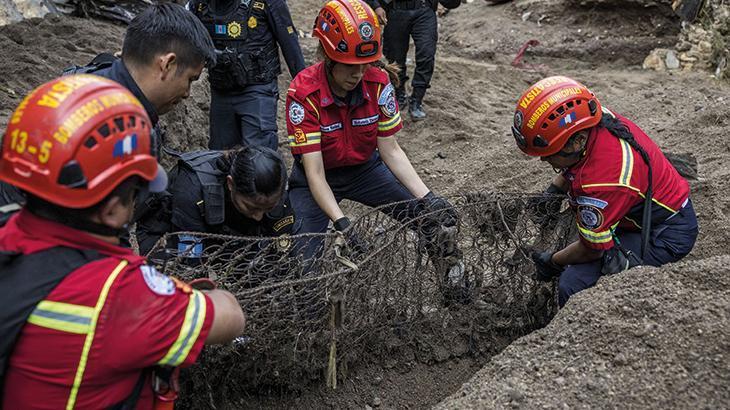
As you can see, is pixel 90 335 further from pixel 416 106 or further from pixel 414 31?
pixel 416 106

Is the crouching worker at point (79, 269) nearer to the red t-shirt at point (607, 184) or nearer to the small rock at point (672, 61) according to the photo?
the red t-shirt at point (607, 184)

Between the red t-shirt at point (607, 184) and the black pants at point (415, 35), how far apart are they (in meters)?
4.22

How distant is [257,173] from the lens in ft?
9.07

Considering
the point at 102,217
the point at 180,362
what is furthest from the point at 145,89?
the point at 180,362

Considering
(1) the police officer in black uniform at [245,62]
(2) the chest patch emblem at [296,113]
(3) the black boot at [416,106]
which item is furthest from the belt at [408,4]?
(2) the chest patch emblem at [296,113]

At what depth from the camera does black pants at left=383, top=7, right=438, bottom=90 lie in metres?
7.18

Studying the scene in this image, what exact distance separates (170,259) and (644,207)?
2.20 m

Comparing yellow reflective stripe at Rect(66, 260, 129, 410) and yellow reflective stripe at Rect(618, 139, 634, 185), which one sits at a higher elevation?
yellow reflective stripe at Rect(66, 260, 129, 410)

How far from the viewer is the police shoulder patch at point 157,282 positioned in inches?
64.0

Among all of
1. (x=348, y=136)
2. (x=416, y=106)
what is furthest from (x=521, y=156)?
(x=348, y=136)

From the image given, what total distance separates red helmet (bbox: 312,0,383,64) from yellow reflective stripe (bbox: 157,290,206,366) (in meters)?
2.04

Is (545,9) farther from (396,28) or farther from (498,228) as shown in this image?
(498,228)

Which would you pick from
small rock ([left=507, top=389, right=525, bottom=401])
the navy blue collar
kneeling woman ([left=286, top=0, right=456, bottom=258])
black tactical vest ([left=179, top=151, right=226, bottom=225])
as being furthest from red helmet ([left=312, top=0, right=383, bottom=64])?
small rock ([left=507, top=389, right=525, bottom=401])

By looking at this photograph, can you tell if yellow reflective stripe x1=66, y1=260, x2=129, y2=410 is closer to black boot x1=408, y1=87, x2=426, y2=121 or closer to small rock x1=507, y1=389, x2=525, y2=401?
small rock x1=507, y1=389, x2=525, y2=401
